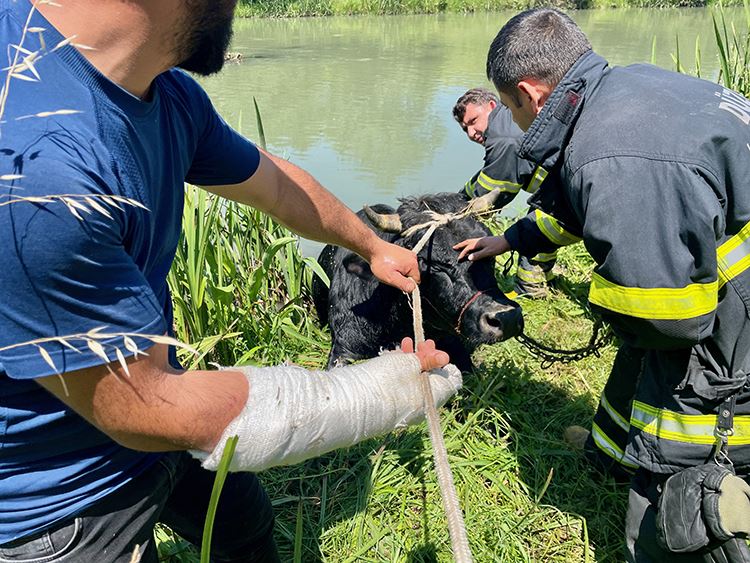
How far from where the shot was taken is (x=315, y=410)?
1.44 metres

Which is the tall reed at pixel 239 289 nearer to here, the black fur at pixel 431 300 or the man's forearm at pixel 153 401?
the black fur at pixel 431 300

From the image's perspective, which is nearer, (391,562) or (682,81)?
(682,81)

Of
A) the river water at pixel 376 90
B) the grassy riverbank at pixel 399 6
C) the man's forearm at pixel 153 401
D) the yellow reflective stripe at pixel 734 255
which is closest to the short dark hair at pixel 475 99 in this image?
the river water at pixel 376 90

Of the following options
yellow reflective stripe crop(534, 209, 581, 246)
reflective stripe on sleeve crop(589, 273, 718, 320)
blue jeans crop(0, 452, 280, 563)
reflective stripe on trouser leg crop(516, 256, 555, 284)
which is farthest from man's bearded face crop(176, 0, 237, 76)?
reflective stripe on trouser leg crop(516, 256, 555, 284)

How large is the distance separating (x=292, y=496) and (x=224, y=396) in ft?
6.16

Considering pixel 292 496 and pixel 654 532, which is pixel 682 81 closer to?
pixel 654 532

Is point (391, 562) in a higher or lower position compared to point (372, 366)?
lower

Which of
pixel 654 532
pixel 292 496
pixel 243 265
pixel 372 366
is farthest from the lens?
pixel 243 265

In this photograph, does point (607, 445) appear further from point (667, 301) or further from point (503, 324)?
point (667, 301)

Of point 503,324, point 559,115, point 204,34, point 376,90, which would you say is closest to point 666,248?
point 559,115

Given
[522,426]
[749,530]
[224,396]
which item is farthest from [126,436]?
[522,426]

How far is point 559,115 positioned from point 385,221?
1.45 meters

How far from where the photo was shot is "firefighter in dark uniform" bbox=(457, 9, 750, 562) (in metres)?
1.74

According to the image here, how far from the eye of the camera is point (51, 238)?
1.04m
